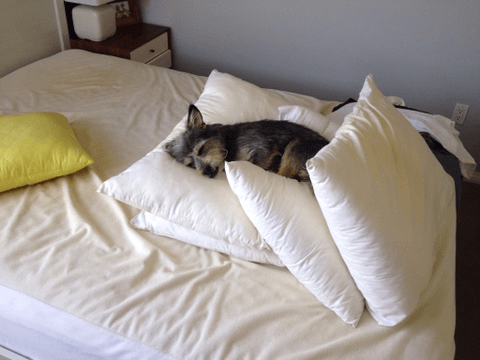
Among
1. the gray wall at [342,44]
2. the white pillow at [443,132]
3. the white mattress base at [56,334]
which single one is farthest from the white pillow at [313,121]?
the gray wall at [342,44]

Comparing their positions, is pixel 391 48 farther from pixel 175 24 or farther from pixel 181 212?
pixel 181 212

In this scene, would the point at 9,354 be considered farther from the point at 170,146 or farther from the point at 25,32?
the point at 25,32

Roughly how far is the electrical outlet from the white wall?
2478mm

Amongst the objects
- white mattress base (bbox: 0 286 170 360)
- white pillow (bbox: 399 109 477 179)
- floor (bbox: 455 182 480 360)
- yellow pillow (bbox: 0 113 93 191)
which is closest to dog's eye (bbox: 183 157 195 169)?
yellow pillow (bbox: 0 113 93 191)

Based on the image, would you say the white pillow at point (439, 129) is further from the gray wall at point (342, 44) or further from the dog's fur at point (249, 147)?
the gray wall at point (342, 44)

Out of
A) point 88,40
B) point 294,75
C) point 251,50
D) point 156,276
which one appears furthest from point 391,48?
point 156,276

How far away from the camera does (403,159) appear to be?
51.3 inches

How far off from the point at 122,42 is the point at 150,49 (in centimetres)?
21

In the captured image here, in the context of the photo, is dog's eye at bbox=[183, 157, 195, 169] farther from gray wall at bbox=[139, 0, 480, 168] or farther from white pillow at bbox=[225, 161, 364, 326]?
gray wall at bbox=[139, 0, 480, 168]

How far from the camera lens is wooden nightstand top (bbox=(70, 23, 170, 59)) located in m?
2.74

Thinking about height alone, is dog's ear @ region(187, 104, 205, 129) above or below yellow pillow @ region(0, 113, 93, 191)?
above

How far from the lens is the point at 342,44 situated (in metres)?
2.73

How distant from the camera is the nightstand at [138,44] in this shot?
2.75m

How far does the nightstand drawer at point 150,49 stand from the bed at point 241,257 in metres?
1.39
